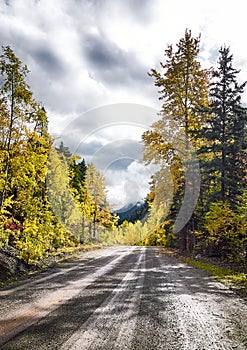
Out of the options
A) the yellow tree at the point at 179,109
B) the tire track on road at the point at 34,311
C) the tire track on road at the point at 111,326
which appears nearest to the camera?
the tire track on road at the point at 111,326

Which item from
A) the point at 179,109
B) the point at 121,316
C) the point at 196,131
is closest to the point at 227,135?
the point at 196,131

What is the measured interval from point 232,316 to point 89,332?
8.13ft

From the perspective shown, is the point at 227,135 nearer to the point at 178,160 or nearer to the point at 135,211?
the point at 178,160

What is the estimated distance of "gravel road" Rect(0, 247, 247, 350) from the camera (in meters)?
3.42

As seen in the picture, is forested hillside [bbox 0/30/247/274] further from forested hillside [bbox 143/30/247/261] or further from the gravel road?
the gravel road

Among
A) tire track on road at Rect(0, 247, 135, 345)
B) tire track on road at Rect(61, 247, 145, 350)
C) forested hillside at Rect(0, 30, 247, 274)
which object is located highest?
forested hillside at Rect(0, 30, 247, 274)

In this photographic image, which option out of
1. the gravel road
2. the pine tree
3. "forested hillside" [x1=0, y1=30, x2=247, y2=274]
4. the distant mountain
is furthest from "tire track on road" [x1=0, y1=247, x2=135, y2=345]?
the distant mountain

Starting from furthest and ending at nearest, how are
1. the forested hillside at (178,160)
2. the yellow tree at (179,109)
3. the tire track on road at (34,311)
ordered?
the yellow tree at (179,109) < the forested hillside at (178,160) < the tire track on road at (34,311)

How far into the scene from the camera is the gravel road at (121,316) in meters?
3.42

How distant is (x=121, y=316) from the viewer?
174 inches

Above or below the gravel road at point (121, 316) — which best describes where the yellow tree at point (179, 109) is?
above

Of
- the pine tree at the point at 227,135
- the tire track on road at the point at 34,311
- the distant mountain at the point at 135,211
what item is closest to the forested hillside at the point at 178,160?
the pine tree at the point at 227,135

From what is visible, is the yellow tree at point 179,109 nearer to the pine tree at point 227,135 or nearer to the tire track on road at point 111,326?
the pine tree at point 227,135

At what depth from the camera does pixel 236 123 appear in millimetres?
14148
